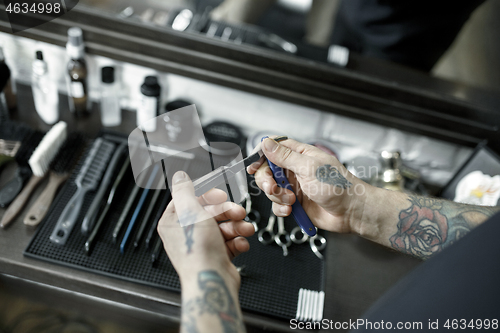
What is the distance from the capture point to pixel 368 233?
69cm

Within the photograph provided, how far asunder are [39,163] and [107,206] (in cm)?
18

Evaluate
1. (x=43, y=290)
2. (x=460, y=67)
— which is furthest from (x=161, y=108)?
(x=460, y=67)

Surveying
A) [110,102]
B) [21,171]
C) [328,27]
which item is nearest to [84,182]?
[21,171]

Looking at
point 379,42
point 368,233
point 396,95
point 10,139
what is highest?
point 379,42

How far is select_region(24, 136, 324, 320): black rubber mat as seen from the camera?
68 centimetres

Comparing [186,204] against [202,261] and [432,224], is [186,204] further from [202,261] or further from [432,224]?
[432,224]

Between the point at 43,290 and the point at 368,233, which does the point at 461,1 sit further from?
the point at 43,290

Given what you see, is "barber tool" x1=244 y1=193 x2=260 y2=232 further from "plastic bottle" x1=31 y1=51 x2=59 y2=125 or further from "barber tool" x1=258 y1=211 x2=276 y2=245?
"plastic bottle" x1=31 y1=51 x2=59 y2=125

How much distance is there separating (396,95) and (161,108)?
61 centimetres

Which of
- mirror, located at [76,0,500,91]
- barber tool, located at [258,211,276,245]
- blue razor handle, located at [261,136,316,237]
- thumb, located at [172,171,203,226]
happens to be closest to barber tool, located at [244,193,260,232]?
barber tool, located at [258,211,276,245]

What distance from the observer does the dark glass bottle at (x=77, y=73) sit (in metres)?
0.80

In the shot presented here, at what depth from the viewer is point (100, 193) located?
75cm

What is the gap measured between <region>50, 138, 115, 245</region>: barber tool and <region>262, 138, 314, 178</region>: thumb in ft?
1.31

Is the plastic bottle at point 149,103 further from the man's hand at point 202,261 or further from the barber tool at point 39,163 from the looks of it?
the man's hand at point 202,261
